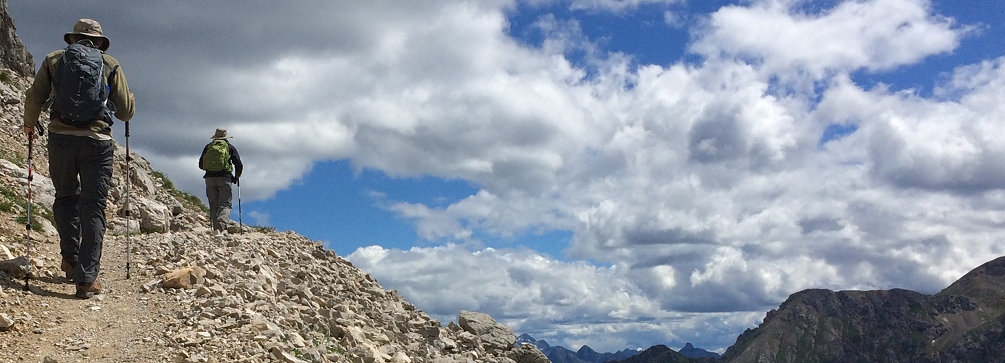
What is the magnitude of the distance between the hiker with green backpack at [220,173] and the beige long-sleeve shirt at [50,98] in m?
10.8

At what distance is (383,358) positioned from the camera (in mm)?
15680

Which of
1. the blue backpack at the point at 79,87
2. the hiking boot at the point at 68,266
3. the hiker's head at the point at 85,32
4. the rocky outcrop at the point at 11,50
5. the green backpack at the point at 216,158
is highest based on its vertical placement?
the rocky outcrop at the point at 11,50

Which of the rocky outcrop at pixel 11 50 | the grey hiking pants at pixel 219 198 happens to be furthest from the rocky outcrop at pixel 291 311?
the rocky outcrop at pixel 11 50

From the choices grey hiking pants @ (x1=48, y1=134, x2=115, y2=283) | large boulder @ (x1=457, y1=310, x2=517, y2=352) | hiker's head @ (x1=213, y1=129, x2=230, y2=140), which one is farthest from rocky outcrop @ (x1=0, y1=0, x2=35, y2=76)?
grey hiking pants @ (x1=48, y1=134, x2=115, y2=283)

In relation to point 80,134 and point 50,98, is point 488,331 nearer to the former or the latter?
point 80,134

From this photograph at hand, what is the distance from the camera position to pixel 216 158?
79.7ft

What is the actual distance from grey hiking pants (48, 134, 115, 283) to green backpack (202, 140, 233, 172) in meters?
11.3

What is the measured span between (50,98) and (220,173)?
11934mm

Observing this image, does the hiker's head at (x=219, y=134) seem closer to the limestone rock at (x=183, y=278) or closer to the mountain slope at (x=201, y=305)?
the mountain slope at (x=201, y=305)

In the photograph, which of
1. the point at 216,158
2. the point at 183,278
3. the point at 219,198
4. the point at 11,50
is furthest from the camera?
the point at 11,50

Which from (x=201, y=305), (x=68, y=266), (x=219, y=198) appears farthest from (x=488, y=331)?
(x=68, y=266)

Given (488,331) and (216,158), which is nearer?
(488,331)

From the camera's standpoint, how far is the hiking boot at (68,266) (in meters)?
13.0

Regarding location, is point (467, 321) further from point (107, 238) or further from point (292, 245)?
point (107, 238)
